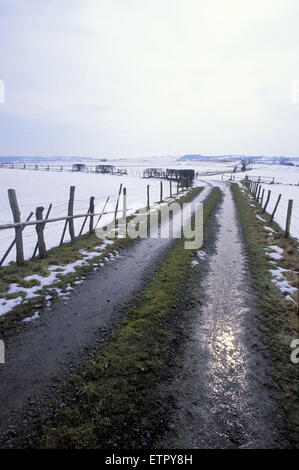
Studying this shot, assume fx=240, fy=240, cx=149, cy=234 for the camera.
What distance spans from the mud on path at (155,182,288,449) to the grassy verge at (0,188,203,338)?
3292mm

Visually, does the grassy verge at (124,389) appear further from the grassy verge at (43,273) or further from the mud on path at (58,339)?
the grassy verge at (43,273)

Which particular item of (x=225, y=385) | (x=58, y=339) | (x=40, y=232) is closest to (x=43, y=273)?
(x=40, y=232)

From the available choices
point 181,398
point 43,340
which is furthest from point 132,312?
point 181,398

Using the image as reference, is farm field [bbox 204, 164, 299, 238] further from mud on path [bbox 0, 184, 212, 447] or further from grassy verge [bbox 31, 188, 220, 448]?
grassy verge [bbox 31, 188, 220, 448]

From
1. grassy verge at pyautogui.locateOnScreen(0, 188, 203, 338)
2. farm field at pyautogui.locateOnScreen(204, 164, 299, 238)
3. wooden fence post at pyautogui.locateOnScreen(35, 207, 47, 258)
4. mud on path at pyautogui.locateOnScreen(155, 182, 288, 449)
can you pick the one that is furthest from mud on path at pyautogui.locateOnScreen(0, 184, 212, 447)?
farm field at pyautogui.locateOnScreen(204, 164, 299, 238)

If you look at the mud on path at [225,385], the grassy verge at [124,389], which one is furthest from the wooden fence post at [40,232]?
the mud on path at [225,385]

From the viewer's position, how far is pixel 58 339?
14.1 ft

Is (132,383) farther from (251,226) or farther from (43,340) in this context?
(251,226)

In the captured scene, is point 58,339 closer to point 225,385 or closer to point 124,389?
point 124,389

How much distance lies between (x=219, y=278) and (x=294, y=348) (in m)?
2.94

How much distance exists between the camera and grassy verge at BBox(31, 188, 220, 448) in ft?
8.72

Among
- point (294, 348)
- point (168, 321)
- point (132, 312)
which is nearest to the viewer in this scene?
point (294, 348)

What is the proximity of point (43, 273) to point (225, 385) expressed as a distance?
5.36 m
